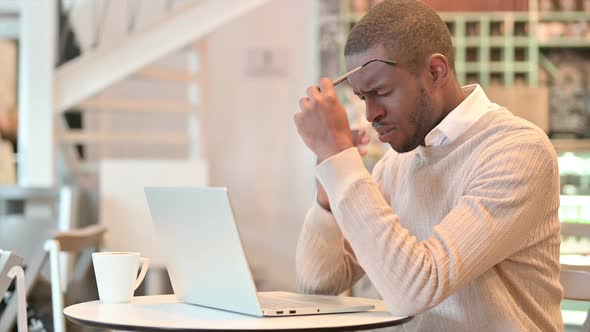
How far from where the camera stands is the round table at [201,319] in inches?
50.2

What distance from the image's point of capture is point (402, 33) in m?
1.53

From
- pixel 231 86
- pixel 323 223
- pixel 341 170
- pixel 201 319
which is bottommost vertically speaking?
pixel 201 319

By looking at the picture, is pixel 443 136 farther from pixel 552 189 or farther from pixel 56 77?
pixel 56 77

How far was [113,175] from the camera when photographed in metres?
4.58

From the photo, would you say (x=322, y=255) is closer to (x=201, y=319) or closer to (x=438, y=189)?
(x=438, y=189)

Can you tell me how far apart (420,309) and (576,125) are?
5.17m

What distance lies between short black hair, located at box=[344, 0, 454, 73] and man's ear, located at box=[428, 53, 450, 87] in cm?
1

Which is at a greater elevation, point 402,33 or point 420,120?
point 402,33

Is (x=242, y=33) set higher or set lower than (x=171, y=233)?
higher

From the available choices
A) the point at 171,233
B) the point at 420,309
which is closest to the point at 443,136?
the point at 420,309

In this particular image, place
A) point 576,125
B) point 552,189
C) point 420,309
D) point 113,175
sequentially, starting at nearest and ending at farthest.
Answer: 1. point 420,309
2. point 552,189
3. point 113,175
4. point 576,125

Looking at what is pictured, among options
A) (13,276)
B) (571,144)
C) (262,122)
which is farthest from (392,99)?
(571,144)

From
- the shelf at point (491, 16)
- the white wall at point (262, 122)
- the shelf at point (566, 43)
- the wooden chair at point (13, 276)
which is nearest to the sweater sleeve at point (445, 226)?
the wooden chair at point (13, 276)

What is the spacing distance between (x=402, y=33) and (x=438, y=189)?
10.7 inches
